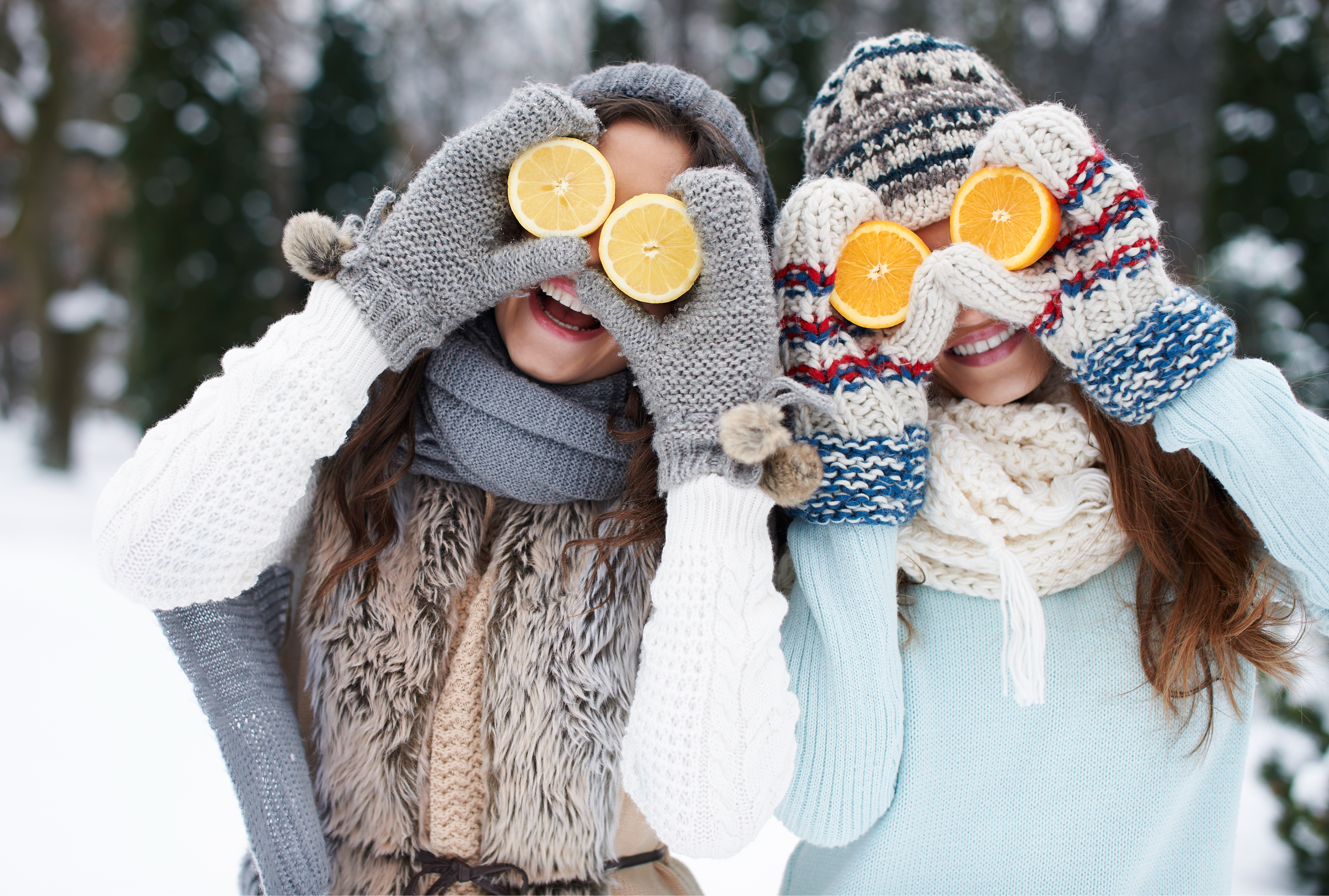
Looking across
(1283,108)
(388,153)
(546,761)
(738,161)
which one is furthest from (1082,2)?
(546,761)

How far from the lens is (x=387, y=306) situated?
153 cm

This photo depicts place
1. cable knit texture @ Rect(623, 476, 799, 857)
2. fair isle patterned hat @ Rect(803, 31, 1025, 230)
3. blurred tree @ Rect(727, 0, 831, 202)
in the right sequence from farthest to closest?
blurred tree @ Rect(727, 0, 831, 202) → fair isle patterned hat @ Rect(803, 31, 1025, 230) → cable knit texture @ Rect(623, 476, 799, 857)

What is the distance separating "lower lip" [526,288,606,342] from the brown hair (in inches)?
39.5

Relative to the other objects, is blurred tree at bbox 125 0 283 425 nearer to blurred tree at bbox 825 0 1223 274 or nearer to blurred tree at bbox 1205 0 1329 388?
blurred tree at bbox 825 0 1223 274

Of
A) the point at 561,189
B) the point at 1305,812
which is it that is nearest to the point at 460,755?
the point at 561,189

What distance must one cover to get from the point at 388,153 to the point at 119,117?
3.02 m

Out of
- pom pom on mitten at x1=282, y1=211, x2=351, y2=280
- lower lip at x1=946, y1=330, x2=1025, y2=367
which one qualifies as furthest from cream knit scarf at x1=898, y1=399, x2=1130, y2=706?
pom pom on mitten at x1=282, y1=211, x2=351, y2=280

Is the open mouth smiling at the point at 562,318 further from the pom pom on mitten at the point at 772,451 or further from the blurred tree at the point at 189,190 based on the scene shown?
the blurred tree at the point at 189,190

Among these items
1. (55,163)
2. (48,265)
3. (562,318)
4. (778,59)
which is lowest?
(562,318)

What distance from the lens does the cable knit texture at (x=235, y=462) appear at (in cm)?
139

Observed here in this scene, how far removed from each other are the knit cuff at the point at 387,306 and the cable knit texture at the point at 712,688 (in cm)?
58

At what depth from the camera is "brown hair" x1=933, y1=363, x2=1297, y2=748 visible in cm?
154

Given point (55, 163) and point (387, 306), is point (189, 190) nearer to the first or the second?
point (55, 163)

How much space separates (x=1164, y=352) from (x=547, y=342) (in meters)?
1.14
